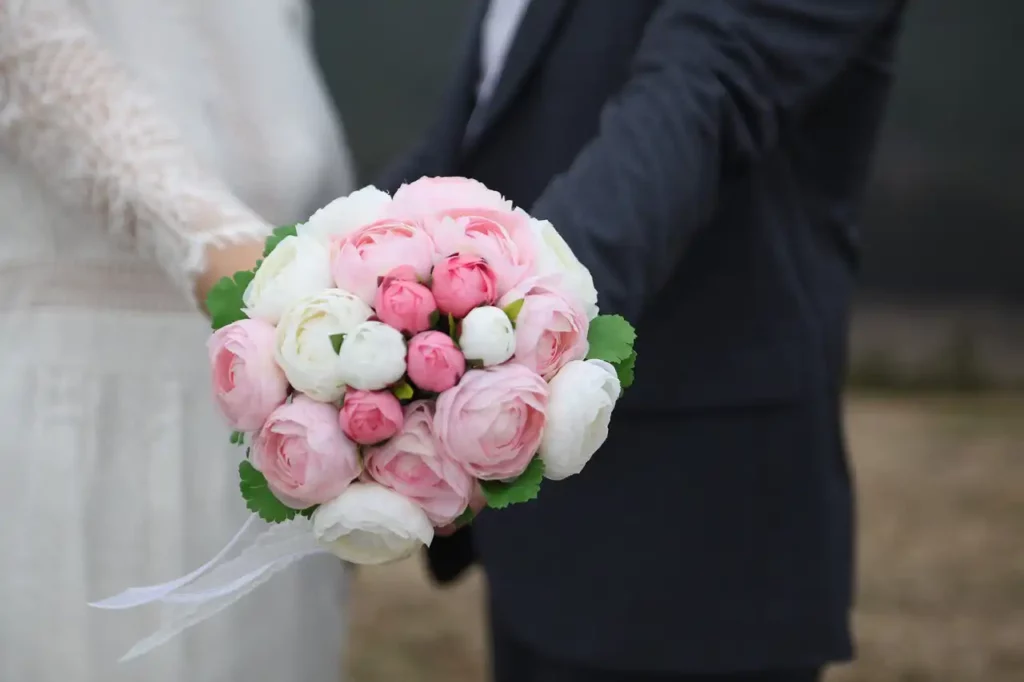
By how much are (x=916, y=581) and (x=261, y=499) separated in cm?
182

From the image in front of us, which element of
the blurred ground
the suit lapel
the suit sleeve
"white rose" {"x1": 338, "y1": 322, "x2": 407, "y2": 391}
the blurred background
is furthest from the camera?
the blurred background

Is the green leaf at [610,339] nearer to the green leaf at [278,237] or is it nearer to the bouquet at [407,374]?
the bouquet at [407,374]

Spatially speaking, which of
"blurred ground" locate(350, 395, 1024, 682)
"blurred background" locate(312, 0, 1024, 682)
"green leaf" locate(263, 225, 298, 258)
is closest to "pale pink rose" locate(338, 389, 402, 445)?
"green leaf" locate(263, 225, 298, 258)

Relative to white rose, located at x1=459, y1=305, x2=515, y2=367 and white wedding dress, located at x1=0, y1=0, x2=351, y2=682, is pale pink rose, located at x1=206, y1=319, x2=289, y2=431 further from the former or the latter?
white wedding dress, located at x1=0, y1=0, x2=351, y2=682

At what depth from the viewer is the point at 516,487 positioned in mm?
420

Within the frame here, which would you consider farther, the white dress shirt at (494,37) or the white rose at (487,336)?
the white dress shirt at (494,37)

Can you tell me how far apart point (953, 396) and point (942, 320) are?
20cm

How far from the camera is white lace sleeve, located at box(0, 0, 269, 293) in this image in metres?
0.63

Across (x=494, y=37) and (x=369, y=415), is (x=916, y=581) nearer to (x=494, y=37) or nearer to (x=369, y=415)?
(x=494, y=37)

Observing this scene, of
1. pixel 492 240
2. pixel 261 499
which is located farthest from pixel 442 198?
pixel 261 499

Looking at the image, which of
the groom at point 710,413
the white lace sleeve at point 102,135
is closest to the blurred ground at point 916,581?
the groom at point 710,413

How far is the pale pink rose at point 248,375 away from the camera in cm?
40

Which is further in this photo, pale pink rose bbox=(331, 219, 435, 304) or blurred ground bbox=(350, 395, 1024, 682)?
blurred ground bbox=(350, 395, 1024, 682)

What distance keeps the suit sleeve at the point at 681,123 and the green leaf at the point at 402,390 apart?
0.19 meters
